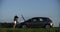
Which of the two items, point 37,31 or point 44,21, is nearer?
point 37,31

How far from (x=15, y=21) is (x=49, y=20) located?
166 inches

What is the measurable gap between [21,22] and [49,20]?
Answer: 3.53 meters

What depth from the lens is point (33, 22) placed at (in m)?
29.2

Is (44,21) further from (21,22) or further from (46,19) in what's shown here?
(21,22)

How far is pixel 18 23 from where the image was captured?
29.9 meters

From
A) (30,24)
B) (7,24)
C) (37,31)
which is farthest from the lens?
(7,24)

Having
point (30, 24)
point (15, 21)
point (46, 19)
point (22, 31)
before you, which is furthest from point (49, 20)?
point (22, 31)

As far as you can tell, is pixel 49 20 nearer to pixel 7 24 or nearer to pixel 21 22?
pixel 21 22

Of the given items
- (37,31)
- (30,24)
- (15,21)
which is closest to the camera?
(37,31)

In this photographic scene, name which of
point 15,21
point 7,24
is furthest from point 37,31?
point 7,24

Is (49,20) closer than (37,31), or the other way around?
(37,31)

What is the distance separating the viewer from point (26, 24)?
2988 cm

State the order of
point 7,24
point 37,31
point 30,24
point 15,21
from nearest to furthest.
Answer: point 37,31, point 15,21, point 30,24, point 7,24

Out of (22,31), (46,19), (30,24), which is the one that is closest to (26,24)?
(30,24)
